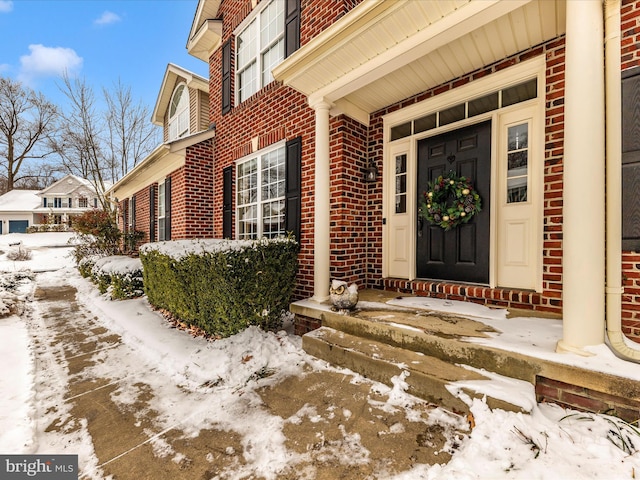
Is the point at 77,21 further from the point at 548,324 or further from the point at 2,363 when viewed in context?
the point at 548,324

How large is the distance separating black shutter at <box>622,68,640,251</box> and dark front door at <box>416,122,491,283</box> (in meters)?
1.14

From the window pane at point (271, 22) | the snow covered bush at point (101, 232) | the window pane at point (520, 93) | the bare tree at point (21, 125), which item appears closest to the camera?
the window pane at point (520, 93)

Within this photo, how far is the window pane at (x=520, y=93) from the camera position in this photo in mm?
2999

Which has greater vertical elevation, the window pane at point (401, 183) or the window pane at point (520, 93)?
the window pane at point (520, 93)

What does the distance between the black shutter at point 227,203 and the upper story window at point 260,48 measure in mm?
1530

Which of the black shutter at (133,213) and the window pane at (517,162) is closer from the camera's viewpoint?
the window pane at (517,162)

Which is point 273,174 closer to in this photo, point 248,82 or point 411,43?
point 248,82

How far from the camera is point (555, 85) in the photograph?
2807 millimetres

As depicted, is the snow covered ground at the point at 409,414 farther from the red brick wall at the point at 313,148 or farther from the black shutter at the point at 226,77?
the black shutter at the point at 226,77

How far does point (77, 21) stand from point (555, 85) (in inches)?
1991

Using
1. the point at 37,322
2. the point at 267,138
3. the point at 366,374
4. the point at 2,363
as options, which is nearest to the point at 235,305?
the point at 366,374
